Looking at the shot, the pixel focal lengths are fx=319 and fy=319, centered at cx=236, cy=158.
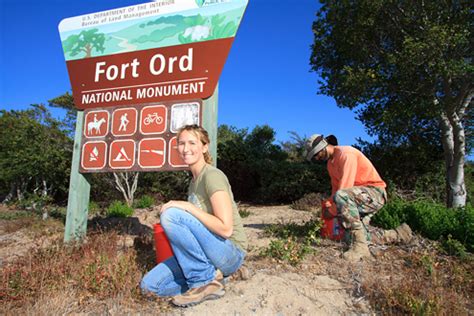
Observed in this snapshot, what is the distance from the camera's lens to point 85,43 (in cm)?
505

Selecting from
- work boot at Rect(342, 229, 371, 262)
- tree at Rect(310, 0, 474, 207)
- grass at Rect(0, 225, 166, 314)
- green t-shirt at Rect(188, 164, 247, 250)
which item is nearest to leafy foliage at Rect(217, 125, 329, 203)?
tree at Rect(310, 0, 474, 207)

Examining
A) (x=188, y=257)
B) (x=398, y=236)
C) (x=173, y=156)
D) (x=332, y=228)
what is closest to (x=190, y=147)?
(x=188, y=257)

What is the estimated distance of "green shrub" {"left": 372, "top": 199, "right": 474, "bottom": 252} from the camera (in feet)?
13.1

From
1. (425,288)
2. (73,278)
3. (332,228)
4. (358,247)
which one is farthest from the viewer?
(332,228)

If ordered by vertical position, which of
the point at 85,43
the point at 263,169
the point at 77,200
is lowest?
the point at 77,200

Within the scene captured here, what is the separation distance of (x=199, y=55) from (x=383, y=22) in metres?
7.14

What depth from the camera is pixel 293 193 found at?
1124 cm

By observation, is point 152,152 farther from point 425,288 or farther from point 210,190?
point 425,288

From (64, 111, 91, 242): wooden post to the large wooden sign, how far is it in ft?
2.41

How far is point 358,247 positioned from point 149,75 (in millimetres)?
3557

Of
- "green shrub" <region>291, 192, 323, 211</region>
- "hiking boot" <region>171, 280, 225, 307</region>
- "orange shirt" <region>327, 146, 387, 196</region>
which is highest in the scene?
"orange shirt" <region>327, 146, 387, 196</region>

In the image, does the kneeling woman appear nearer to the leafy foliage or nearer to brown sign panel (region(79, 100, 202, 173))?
brown sign panel (region(79, 100, 202, 173))

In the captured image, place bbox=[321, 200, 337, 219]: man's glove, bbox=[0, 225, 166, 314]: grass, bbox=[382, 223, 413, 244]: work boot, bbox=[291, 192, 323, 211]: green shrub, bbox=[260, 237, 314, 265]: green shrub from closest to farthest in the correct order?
bbox=[0, 225, 166, 314]: grass
bbox=[260, 237, 314, 265]: green shrub
bbox=[321, 200, 337, 219]: man's glove
bbox=[382, 223, 413, 244]: work boot
bbox=[291, 192, 323, 211]: green shrub

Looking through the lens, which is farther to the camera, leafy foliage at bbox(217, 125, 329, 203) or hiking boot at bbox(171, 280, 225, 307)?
leafy foliage at bbox(217, 125, 329, 203)
